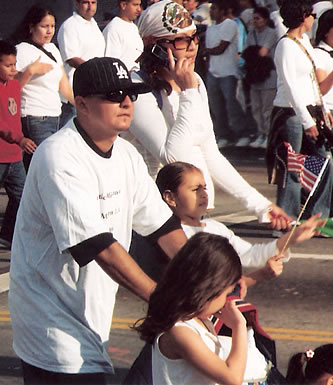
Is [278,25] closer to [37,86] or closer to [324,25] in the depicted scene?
[324,25]

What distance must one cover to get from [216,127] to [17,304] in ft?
46.3

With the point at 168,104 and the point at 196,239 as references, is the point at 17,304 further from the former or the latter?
the point at 168,104

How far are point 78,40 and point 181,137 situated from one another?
7.21 meters

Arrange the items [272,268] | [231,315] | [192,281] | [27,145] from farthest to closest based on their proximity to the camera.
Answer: [27,145], [272,268], [231,315], [192,281]

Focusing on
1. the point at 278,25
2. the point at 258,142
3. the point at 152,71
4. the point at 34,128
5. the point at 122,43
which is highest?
the point at 152,71

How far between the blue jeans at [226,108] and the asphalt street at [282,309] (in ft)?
22.6

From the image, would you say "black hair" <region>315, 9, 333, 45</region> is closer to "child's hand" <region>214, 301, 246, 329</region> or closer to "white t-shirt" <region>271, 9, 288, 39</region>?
"white t-shirt" <region>271, 9, 288, 39</region>

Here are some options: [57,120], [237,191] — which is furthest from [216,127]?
[237,191]

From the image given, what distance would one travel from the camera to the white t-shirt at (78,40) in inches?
505

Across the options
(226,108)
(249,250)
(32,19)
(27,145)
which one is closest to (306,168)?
(249,250)

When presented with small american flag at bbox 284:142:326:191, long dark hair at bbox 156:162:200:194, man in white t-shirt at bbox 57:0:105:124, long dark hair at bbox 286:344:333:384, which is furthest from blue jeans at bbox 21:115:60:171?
long dark hair at bbox 286:344:333:384

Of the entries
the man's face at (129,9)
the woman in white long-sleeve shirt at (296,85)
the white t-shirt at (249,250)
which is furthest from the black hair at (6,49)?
the white t-shirt at (249,250)

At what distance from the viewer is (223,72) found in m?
17.9

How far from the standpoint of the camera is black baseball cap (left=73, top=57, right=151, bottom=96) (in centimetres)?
446
